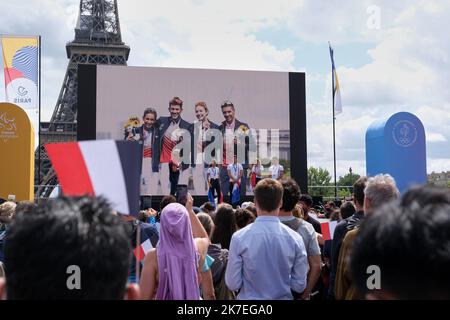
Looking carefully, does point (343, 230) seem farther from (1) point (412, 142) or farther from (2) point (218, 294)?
(1) point (412, 142)

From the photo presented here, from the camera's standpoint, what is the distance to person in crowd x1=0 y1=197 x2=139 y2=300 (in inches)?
50.1

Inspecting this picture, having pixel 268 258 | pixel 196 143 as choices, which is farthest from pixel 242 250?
pixel 196 143

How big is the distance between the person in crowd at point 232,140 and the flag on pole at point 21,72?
7.05m


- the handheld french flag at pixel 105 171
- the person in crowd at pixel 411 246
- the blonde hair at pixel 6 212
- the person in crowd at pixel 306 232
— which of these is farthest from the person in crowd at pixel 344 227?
the blonde hair at pixel 6 212

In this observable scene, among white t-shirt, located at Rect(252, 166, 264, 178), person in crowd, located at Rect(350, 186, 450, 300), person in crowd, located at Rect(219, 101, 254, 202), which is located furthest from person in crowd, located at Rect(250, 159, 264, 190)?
person in crowd, located at Rect(350, 186, 450, 300)

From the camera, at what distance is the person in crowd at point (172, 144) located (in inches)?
784

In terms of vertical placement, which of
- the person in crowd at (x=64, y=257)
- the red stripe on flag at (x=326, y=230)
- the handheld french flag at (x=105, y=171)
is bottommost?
the red stripe on flag at (x=326, y=230)

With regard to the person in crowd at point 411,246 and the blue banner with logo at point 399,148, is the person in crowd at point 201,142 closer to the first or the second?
the blue banner with logo at point 399,148

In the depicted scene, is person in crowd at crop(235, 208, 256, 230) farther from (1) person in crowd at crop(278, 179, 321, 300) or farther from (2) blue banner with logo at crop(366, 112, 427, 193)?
(2) blue banner with logo at crop(366, 112, 427, 193)

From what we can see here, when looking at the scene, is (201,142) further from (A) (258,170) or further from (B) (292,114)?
(B) (292,114)

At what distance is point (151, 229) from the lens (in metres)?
5.24

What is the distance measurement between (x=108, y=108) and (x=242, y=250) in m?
17.9

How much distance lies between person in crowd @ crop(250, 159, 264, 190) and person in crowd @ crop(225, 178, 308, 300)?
55.5 feet
